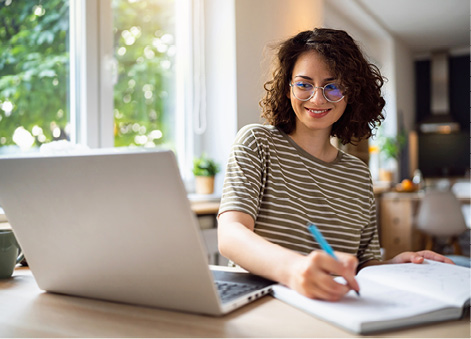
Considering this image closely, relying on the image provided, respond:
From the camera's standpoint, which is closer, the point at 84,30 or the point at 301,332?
the point at 301,332

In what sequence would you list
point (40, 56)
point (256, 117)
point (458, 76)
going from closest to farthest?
point (40, 56)
point (256, 117)
point (458, 76)

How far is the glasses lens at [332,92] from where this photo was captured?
45.5 inches

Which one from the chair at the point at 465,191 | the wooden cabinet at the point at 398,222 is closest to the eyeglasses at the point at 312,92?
the wooden cabinet at the point at 398,222

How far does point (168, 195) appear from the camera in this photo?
61 centimetres

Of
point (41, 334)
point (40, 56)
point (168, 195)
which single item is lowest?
point (41, 334)

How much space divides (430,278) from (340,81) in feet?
1.79

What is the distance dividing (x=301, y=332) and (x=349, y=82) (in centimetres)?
72

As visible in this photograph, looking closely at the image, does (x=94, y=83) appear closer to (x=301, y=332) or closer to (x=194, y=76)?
(x=194, y=76)

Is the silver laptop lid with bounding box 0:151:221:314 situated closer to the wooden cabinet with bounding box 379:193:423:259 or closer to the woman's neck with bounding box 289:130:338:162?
the woman's neck with bounding box 289:130:338:162

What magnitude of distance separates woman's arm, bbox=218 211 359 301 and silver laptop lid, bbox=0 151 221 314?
5.0 inches

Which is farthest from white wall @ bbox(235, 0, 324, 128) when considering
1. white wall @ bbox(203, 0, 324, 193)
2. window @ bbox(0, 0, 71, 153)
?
window @ bbox(0, 0, 71, 153)

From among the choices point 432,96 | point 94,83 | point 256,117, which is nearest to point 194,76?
point 256,117

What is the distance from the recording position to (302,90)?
116 centimetres

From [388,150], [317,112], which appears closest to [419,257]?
[317,112]
